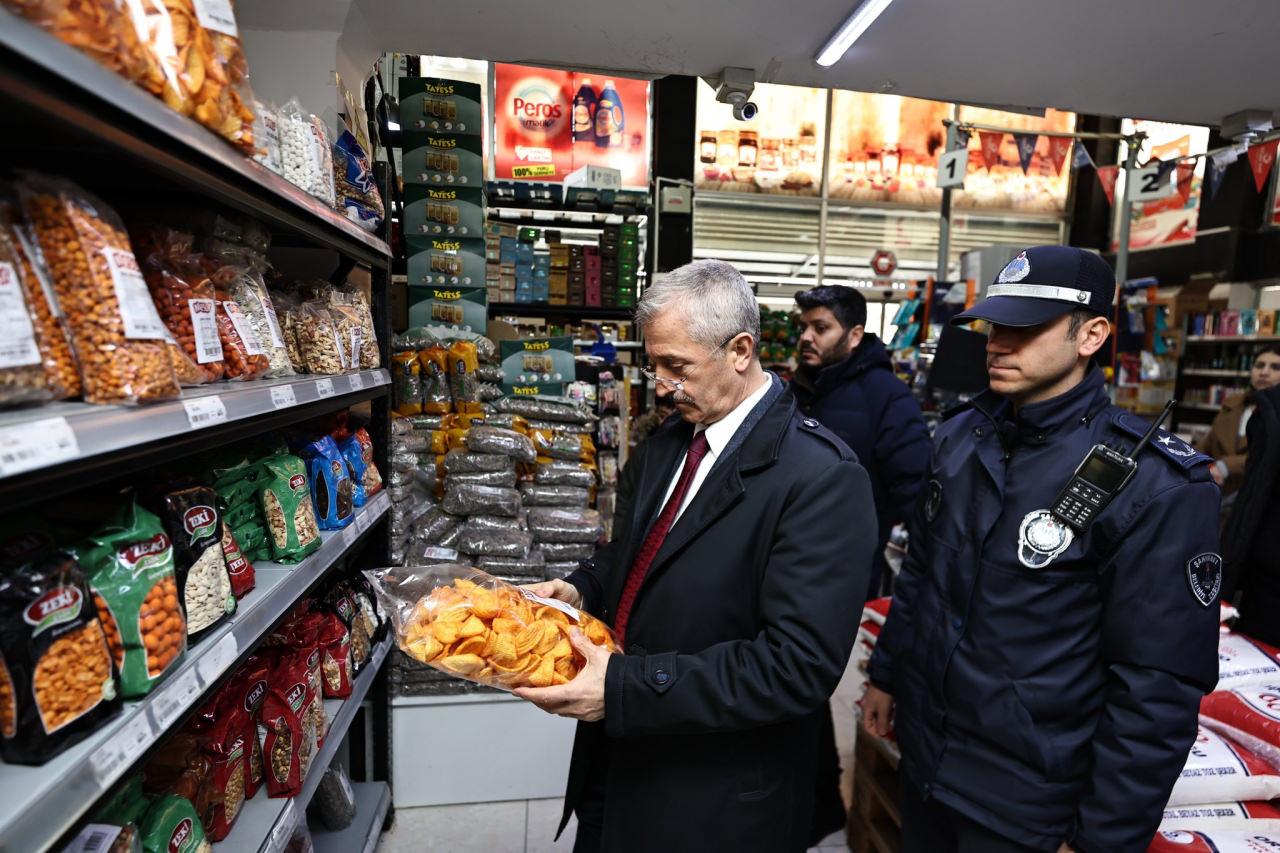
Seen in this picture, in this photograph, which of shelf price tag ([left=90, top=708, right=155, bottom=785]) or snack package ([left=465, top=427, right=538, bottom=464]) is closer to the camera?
shelf price tag ([left=90, top=708, right=155, bottom=785])

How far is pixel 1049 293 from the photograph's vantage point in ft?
5.01

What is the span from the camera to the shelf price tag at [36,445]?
0.76m

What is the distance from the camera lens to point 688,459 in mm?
1619

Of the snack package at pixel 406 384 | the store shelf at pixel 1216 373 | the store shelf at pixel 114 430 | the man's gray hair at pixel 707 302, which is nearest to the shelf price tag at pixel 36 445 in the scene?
the store shelf at pixel 114 430

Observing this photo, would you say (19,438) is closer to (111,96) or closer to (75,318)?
(75,318)

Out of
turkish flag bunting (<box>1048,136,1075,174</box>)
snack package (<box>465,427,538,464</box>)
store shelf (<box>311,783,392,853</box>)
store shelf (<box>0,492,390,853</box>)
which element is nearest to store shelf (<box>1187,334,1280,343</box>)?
turkish flag bunting (<box>1048,136,1075,174</box>)

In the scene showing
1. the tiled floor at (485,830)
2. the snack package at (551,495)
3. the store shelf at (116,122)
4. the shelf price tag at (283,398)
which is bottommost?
the tiled floor at (485,830)

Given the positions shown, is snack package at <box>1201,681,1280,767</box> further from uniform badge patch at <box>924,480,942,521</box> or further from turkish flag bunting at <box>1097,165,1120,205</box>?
turkish flag bunting at <box>1097,165,1120,205</box>

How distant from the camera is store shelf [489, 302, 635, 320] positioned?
474cm

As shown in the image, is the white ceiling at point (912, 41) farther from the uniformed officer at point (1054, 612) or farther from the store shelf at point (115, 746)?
the store shelf at point (115, 746)

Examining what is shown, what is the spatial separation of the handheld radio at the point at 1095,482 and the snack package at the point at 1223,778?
0.87m

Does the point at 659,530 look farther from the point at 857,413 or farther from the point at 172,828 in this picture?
the point at 857,413

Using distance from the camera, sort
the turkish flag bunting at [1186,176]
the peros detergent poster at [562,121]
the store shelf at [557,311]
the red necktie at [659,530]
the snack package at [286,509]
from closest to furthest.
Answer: the red necktie at [659,530] < the snack package at [286,509] < the store shelf at [557,311] < the turkish flag bunting at [1186,176] < the peros detergent poster at [562,121]

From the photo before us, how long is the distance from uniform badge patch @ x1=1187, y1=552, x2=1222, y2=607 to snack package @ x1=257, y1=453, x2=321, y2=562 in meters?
1.97
